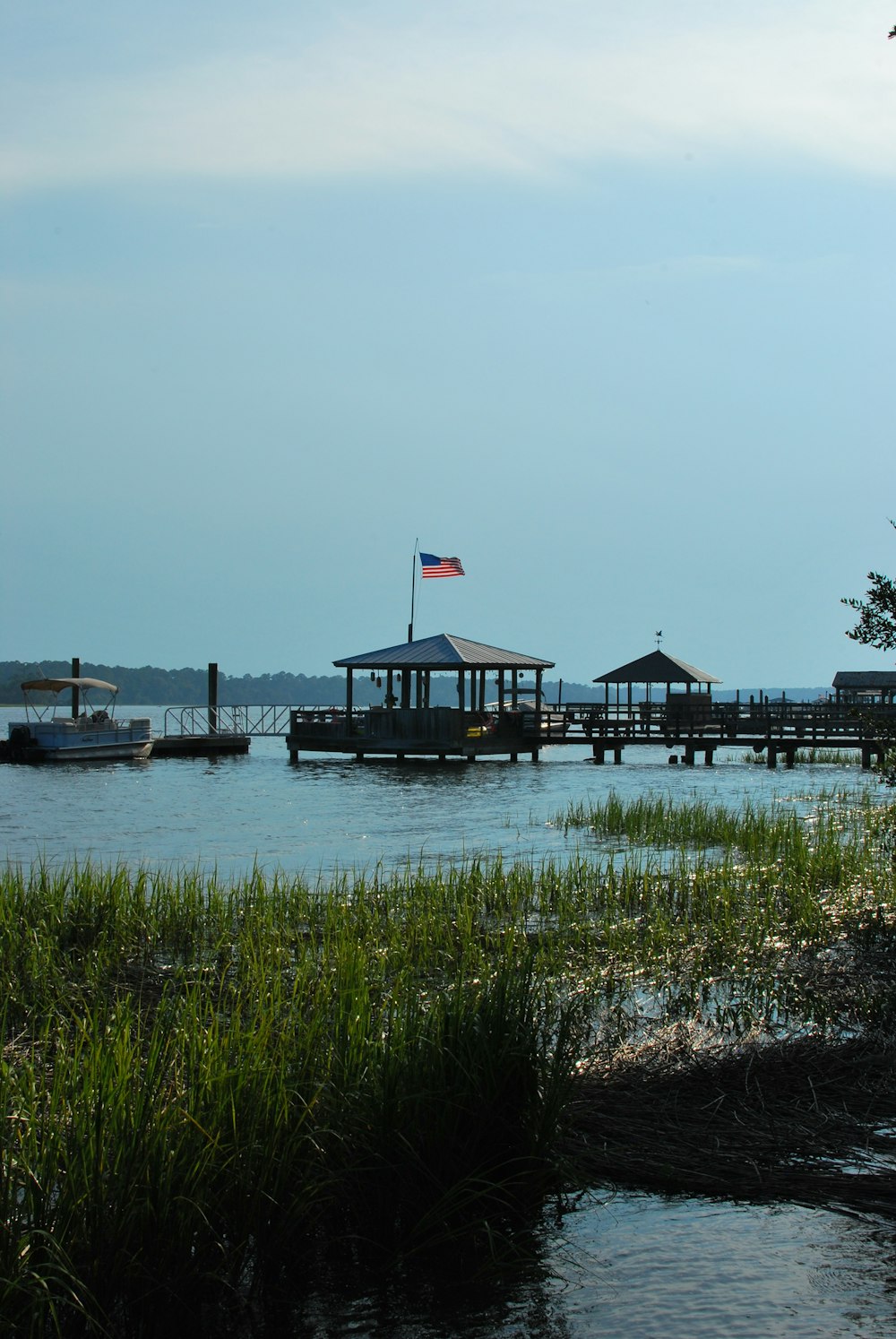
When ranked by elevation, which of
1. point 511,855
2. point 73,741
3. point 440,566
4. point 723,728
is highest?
point 440,566

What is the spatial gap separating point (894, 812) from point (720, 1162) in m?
8.30

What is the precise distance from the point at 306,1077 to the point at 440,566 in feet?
140

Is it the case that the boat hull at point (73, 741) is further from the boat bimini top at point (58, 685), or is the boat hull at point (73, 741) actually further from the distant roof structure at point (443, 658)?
the distant roof structure at point (443, 658)

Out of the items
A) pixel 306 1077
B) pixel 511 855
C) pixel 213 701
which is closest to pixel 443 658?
pixel 213 701

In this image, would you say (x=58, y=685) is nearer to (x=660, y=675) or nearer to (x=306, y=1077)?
(x=660, y=675)

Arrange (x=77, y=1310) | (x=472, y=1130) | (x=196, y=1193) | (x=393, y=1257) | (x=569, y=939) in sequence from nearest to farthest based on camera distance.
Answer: (x=77, y=1310) → (x=196, y=1193) → (x=393, y=1257) → (x=472, y=1130) → (x=569, y=939)

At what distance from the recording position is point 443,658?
4666cm

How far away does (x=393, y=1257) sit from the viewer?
17.2ft

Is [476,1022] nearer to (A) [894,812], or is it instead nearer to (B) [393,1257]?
(B) [393,1257]

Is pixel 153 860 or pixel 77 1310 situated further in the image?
pixel 153 860

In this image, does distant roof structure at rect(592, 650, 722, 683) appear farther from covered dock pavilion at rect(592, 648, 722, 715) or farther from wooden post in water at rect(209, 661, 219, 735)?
wooden post in water at rect(209, 661, 219, 735)

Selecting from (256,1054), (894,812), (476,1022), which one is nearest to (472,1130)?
(476,1022)

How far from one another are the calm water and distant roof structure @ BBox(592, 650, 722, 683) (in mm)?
4259

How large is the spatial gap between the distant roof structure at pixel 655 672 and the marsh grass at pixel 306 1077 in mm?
43549
